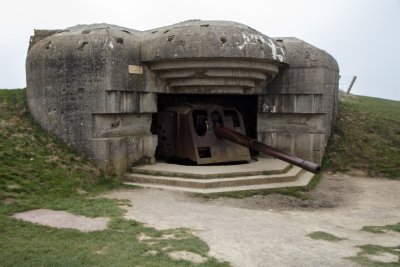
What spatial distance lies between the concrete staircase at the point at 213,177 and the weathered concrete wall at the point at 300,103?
1302 mm

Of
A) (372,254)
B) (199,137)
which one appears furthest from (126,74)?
(372,254)

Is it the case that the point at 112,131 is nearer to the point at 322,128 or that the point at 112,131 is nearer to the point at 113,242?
the point at 113,242

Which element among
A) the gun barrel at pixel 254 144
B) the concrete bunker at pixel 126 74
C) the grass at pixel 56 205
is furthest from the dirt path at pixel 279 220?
the concrete bunker at pixel 126 74

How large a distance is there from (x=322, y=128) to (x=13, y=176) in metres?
6.48

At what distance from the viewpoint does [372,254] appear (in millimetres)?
4266

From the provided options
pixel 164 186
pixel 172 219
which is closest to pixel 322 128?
pixel 164 186

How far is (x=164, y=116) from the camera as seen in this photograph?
30.5 ft

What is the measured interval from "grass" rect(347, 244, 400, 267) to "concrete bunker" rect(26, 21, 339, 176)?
13.9ft

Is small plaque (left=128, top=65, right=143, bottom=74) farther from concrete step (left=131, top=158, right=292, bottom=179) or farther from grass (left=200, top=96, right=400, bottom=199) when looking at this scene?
grass (left=200, top=96, right=400, bottom=199)

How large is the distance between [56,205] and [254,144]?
384cm

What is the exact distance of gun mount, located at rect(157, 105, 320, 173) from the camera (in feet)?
28.5

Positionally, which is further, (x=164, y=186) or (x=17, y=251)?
(x=164, y=186)

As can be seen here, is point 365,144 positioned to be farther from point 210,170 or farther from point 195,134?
point 210,170

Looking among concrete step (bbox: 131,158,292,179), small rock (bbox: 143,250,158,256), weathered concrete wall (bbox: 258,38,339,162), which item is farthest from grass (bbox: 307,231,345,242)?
weathered concrete wall (bbox: 258,38,339,162)
